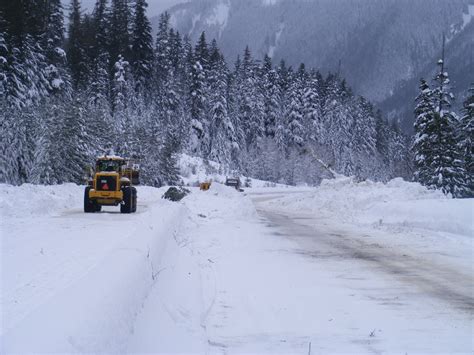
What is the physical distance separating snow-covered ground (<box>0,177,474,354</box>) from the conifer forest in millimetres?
15438

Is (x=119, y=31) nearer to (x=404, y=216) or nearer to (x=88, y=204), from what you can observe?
(x=88, y=204)

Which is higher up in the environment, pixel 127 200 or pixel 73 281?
pixel 127 200

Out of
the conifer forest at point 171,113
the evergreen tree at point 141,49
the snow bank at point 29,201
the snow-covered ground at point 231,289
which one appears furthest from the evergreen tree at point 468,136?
the evergreen tree at point 141,49

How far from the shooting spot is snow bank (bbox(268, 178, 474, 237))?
1622cm

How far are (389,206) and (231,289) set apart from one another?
14372mm

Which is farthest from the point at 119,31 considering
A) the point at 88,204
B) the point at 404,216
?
the point at 404,216

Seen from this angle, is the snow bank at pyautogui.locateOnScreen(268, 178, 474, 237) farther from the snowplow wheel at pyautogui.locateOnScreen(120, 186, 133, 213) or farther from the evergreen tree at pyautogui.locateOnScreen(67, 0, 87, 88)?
the evergreen tree at pyautogui.locateOnScreen(67, 0, 87, 88)

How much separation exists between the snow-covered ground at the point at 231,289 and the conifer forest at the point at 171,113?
15438 millimetres

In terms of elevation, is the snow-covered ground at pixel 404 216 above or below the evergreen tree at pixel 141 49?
below

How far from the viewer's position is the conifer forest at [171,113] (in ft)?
108

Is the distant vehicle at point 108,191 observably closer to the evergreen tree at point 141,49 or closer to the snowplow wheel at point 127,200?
the snowplow wheel at point 127,200

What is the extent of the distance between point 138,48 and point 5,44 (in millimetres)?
31825

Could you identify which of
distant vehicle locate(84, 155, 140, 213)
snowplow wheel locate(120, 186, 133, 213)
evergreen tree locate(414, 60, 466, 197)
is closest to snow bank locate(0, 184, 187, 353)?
distant vehicle locate(84, 155, 140, 213)

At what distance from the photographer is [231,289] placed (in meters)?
8.10
